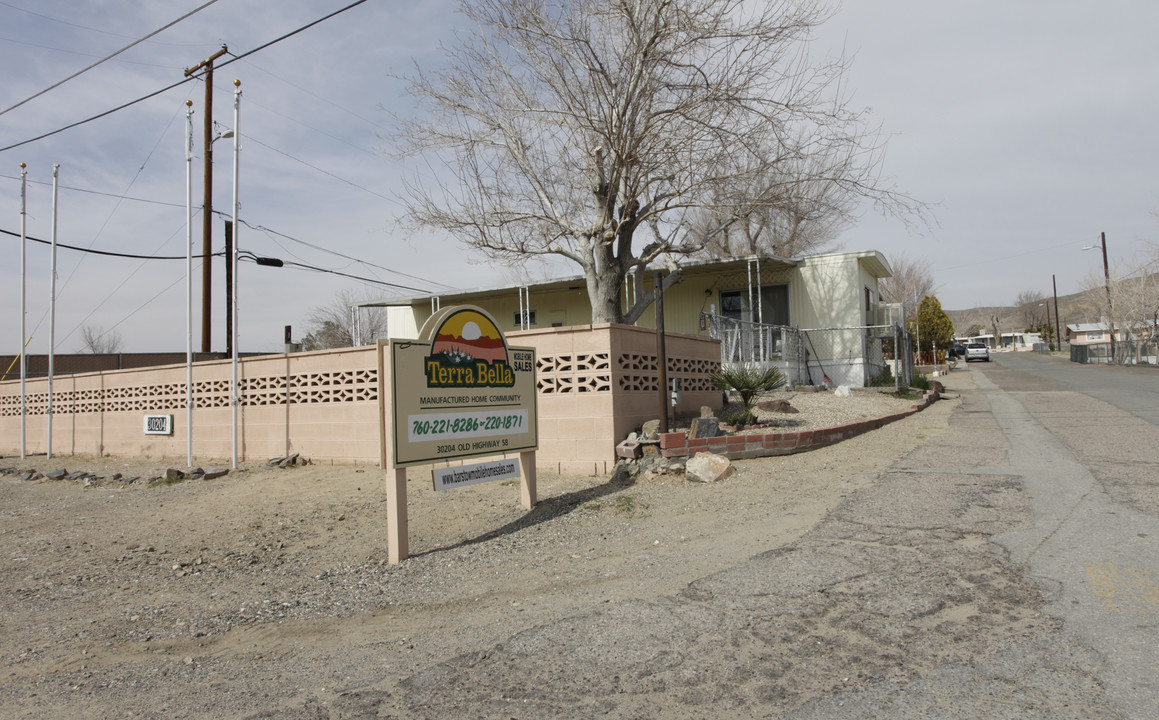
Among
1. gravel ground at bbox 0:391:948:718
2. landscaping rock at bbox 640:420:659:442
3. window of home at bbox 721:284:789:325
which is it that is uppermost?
window of home at bbox 721:284:789:325

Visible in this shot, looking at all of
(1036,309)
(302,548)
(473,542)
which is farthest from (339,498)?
(1036,309)

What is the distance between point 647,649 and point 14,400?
24625 mm

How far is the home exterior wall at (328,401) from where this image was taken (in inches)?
397

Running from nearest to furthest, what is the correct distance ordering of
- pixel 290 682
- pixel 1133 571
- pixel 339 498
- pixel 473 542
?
pixel 290 682 → pixel 1133 571 → pixel 473 542 → pixel 339 498

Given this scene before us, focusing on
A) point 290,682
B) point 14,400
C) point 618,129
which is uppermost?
point 618,129

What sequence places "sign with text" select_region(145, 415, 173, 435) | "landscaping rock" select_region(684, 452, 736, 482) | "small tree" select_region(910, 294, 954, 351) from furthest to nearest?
"small tree" select_region(910, 294, 954, 351) → "sign with text" select_region(145, 415, 173, 435) → "landscaping rock" select_region(684, 452, 736, 482)

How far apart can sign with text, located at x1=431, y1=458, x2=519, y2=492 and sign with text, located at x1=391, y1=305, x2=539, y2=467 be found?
136mm

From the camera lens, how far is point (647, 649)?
4.29 m

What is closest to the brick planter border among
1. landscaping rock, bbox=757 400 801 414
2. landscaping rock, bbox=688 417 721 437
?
landscaping rock, bbox=688 417 721 437

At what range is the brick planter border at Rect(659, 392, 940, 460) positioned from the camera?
966 cm

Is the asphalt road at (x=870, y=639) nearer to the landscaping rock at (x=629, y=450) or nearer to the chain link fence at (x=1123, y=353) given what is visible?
the landscaping rock at (x=629, y=450)

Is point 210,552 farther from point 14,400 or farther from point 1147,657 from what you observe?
point 14,400

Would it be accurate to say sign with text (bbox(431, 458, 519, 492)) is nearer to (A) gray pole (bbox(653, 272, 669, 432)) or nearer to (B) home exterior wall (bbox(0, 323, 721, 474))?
(B) home exterior wall (bbox(0, 323, 721, 474))

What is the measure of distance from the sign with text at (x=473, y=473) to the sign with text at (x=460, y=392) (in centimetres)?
14
